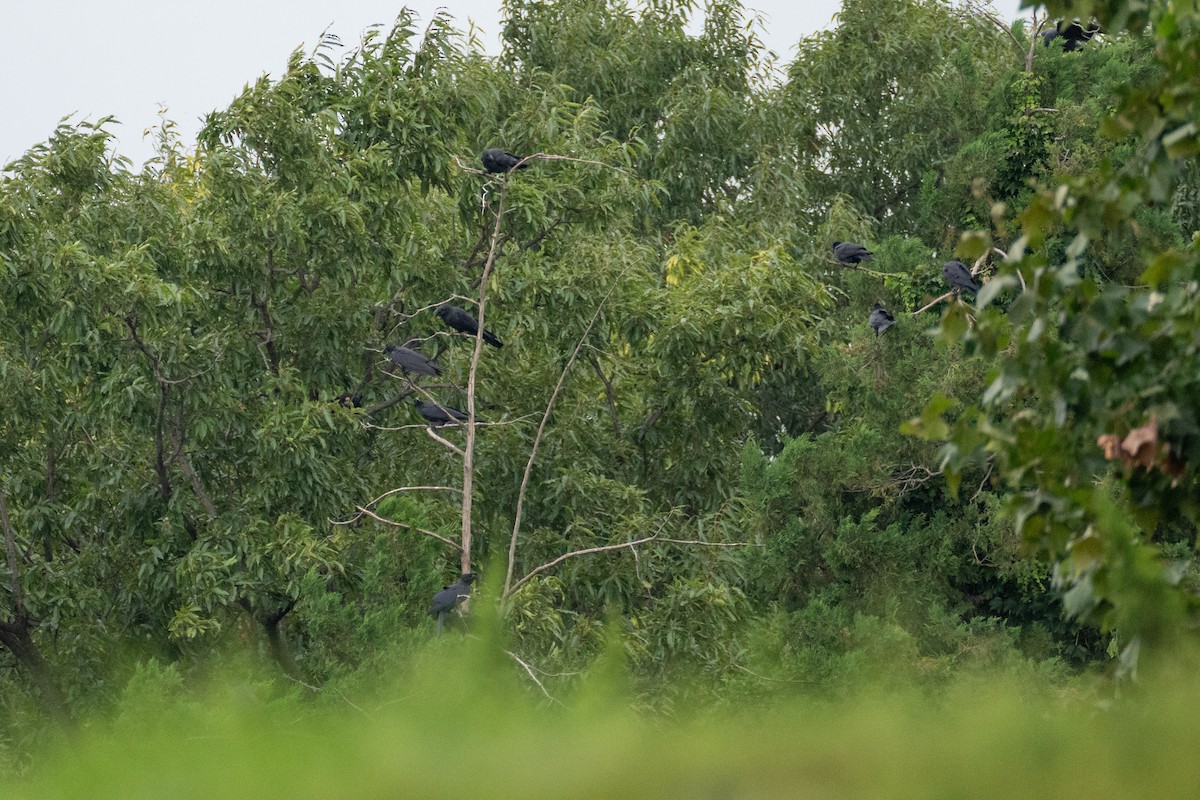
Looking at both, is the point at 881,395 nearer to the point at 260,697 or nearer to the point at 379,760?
the point at 260,697

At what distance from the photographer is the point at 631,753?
1815mm

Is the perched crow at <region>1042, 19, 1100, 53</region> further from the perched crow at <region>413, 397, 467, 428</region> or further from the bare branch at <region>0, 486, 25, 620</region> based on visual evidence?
the bare branch at <region>0, 486, 25, 620</region>

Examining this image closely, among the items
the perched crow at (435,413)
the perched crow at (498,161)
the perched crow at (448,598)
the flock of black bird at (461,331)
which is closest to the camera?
the perched crow at (448,598)

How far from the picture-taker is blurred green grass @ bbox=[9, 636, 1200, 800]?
5.20ft

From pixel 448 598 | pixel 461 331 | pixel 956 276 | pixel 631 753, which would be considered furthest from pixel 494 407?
pixel 631 753

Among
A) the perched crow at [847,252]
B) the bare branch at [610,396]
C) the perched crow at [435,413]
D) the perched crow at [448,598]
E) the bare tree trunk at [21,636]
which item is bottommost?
the bare tree trunk at [21,636]

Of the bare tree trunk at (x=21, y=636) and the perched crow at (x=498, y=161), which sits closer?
the perched crow at (x=498, y=161)

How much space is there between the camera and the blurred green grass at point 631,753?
1585 millimetres

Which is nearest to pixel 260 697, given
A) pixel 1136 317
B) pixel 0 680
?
pixel 1136 317

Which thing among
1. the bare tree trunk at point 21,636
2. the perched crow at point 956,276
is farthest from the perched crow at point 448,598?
the perched crow at point 956,276

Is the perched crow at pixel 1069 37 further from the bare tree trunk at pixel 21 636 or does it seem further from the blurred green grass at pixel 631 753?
the blurred green grass at pixel 631 753

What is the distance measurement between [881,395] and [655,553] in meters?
3.18

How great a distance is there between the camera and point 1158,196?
95.3 inches

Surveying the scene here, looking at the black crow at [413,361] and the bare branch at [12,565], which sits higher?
the black crow at [413,361]
